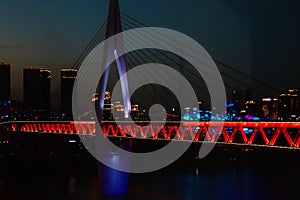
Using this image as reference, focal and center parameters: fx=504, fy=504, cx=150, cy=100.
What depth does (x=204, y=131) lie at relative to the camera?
2809 cm

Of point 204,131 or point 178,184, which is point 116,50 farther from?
point 178,184

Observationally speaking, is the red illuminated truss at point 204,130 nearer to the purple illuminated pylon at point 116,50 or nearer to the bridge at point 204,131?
the bridge at point 204,131

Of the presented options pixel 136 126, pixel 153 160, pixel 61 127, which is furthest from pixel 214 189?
pixel 153 160

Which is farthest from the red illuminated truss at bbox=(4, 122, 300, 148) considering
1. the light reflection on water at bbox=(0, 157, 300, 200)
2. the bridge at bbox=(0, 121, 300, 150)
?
the light reflection on water at bbox=(0, 157, 300, 200)

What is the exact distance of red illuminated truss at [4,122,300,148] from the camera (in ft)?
69.9

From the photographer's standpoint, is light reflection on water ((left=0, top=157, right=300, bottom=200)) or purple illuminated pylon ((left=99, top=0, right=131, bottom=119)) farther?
light reflection on water ((left=0, top=157, right=300, bottom=200))

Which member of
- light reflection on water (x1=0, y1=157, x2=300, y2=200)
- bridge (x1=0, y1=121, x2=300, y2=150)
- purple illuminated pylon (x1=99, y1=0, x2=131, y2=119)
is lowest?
light reflection on water (x1=0, y1=157, x2=300, y2=200)

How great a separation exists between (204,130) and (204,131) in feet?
4.41

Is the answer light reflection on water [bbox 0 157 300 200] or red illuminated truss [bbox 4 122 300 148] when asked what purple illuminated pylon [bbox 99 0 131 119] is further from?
light reflection on water [bbox 0 157 300 200]

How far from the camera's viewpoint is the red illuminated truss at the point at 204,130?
839 inches

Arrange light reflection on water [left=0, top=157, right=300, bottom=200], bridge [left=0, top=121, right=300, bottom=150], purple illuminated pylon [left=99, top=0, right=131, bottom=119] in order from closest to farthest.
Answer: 1. bridge [left=0, top=121, right=300, bottom=150]
2. purple illuminated pylon [left=99, top=0, right=131, bottom=119]
3. light reflection on water [left=0, top=157, right=300, bottom=200]

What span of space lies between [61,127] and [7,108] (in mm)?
33850

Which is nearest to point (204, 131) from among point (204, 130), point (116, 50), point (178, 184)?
point (204, 130)

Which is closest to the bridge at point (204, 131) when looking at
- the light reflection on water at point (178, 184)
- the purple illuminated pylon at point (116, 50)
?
the purple illuminated pylon at point (116, 50)
